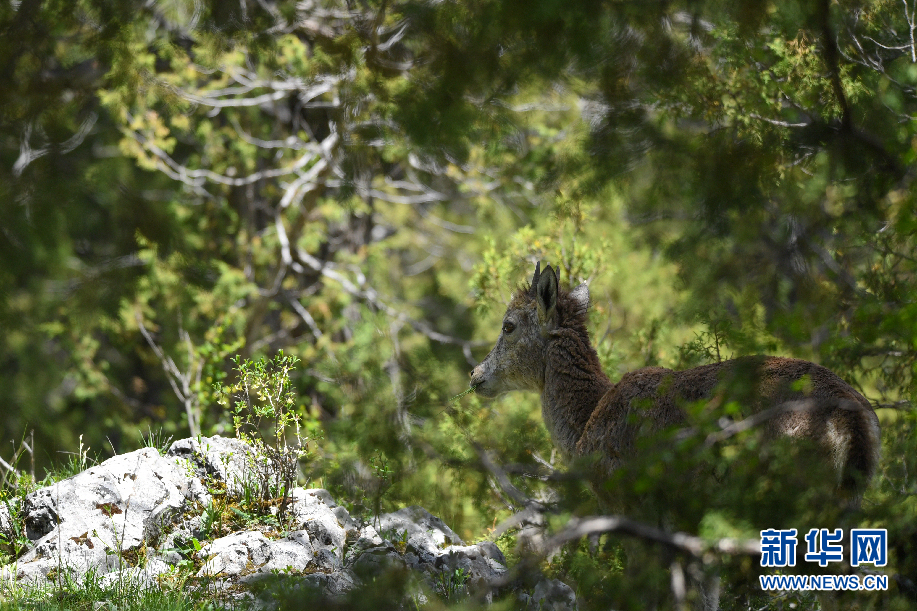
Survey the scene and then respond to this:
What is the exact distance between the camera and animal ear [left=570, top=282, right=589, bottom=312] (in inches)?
247

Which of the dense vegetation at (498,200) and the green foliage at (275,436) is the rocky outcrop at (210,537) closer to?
the green foliage at (275,436)

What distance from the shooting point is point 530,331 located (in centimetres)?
631

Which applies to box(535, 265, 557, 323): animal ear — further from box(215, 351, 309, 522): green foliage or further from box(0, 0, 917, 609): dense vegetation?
box(215, 351, 309, 522): green foliage

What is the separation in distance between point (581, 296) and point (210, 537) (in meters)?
3.10

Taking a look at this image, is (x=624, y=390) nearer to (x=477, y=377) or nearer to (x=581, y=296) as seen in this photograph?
(x=581, y=296)

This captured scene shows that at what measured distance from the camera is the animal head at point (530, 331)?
20.3 ft

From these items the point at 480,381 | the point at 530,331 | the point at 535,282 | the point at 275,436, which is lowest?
the point at 275,436

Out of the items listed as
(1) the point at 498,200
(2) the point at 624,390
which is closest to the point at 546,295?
(2) the point at 624,390

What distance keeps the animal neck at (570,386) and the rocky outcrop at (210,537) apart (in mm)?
968

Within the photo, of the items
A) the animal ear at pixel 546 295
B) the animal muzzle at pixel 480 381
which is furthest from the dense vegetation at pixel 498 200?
the animal ear at pixel 546 295

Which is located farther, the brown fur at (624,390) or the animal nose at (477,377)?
the animal nose at (477,377)

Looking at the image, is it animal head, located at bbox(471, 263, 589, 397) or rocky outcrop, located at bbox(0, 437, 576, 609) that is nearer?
rocky outcrop, located at bbox(0, 437, 576, 609)

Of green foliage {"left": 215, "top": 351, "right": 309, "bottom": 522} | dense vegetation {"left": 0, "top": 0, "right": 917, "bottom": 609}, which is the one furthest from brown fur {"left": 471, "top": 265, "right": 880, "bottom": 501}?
green foliage {"left": 215, "top": 351, "right": 309, "bottom": 522}

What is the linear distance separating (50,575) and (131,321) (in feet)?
29.4
